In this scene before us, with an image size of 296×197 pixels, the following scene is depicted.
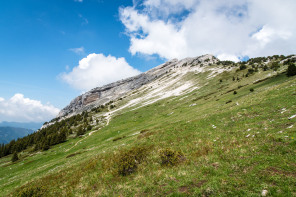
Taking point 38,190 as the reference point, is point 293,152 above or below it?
below

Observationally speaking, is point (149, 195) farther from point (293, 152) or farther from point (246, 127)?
point (246, 127)

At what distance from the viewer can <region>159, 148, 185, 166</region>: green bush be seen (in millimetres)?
14238

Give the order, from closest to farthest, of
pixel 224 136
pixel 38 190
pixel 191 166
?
1. pixel 191 166
2. pixel 38 190
3. pixel 224 136

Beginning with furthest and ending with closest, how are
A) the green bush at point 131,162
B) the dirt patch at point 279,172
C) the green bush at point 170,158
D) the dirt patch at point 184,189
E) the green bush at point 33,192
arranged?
the green bush at point 131,162 < the green bush at point 170,158 < the green bush at point 33,192 < the dirt patch at point 184,189 < the dirt patch at point 279,172

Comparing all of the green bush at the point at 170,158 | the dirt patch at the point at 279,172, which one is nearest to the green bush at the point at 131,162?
the green bush at the point at 170,158

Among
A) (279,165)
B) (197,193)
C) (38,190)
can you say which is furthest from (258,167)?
(38,190)

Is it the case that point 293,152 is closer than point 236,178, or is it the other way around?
point 236,178

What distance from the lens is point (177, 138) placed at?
21609 mm

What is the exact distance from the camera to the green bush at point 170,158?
561 inches

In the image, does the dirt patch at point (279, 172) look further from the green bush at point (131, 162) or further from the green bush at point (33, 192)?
the green bush at point (33, 192)

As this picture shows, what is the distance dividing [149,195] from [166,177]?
7.42 ft

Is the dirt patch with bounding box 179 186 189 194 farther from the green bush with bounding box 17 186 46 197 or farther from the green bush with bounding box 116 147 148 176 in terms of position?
the green bush with bounding box 17 186 46 197

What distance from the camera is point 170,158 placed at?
1471cm

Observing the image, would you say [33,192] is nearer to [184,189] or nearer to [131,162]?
[131,162]
